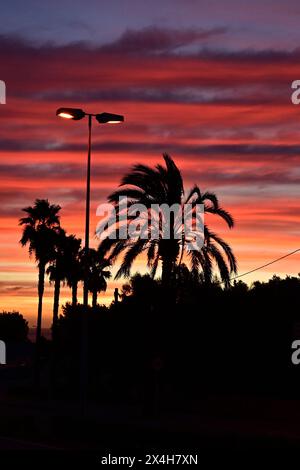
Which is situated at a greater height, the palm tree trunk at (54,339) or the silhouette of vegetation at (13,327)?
the silhouette of vegetation at (13,327)

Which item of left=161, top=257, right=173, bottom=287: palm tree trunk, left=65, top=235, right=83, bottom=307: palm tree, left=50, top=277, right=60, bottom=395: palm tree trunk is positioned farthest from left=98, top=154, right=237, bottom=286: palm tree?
left=65, top=235, right=83, bottom=307: palm tree

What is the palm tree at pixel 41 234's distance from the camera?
64438 millimetres

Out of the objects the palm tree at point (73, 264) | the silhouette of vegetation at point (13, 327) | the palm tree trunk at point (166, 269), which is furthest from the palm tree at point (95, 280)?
the silhouette of vegetation at point (13, 327)

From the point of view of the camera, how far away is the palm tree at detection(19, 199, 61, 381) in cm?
6444

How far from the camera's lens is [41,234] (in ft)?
→ 211

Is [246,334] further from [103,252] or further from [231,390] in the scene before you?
[103,252]

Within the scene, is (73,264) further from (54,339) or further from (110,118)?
(110,118)

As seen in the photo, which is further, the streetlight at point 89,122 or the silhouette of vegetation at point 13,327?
the silhouette of vegetation at point 13,327

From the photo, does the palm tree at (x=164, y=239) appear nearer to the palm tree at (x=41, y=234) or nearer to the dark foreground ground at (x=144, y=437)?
the dark foreground ground at (x=144, y=437)

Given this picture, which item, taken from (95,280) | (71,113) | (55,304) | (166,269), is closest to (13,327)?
(95,280)

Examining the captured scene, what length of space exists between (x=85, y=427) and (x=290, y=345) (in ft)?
45.3

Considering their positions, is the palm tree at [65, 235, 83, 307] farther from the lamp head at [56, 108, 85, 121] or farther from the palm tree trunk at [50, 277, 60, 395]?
the lamp head at [56, 108, 85, 121]

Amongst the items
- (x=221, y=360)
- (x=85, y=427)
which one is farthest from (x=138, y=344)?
(x=85, y=427)

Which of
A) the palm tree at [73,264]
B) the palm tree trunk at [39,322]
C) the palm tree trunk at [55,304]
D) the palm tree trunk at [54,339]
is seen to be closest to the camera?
the palm tree trunk at [54,339]
